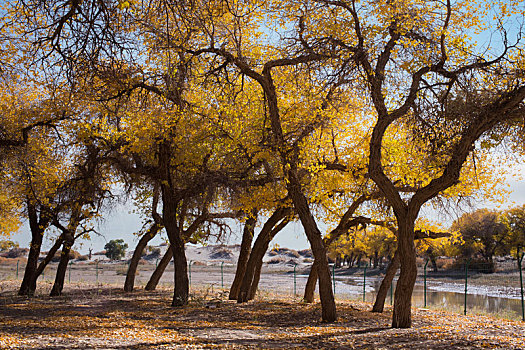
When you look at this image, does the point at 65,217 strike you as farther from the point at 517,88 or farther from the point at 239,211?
the point at 517,88

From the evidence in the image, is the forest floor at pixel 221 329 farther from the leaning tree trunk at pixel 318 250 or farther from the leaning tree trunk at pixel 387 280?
the leaning tree trunk at pixel 387 280

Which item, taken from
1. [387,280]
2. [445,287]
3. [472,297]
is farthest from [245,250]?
[445,287]

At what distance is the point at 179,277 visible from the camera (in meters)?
13.7

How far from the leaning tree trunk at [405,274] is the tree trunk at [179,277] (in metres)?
6.52

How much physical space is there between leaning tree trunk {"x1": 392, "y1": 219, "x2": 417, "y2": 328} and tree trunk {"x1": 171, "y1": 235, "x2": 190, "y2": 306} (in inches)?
257

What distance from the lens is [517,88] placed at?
821 cm

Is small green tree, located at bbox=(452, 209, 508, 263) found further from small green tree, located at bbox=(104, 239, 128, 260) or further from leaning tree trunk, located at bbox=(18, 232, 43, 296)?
small green tree, located at bbox=(104, 239, 128, 260)

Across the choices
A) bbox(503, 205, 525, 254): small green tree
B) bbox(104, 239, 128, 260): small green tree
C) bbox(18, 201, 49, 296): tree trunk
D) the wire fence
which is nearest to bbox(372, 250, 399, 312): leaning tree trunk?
the wire fence

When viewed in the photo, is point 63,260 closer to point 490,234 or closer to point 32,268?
point 32,268

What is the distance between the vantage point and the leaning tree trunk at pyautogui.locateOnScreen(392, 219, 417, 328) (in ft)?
30.2

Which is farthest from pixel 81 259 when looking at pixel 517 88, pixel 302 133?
pixel 517 88

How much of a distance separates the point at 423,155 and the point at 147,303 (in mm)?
9270

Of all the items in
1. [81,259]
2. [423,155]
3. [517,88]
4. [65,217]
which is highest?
[517,88]

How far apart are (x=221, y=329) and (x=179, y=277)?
15.2 feet
